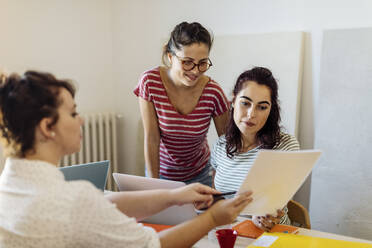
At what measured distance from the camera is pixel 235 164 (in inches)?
71.2

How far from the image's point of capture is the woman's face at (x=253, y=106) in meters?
1.70

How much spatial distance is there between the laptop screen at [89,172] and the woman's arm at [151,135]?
33 centimetres

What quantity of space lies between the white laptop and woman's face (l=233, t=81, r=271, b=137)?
0.48 m

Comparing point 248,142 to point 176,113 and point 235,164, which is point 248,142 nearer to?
point 235,164

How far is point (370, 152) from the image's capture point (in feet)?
7.88

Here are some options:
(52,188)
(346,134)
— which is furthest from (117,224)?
(346,134)

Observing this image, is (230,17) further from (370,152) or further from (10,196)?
(10,196)

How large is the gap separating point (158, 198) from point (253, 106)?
658mm

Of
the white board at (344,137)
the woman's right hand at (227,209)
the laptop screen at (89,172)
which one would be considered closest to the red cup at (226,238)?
the woman's right hand at (227,209)

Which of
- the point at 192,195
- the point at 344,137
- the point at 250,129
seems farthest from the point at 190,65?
the point at 344,137

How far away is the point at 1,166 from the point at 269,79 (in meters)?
2.17

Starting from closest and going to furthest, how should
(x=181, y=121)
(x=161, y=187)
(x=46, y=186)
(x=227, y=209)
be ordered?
(x=46, y=186) < (x=227, y=209) < (x=161, y=187) < (x=181, y=121)

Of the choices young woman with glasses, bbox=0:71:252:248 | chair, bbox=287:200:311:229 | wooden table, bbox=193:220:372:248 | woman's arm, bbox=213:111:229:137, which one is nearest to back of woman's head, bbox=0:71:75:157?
young woman with glasses, bbox=0:71:252:248

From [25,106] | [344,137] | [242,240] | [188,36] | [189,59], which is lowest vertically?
[242,240]
